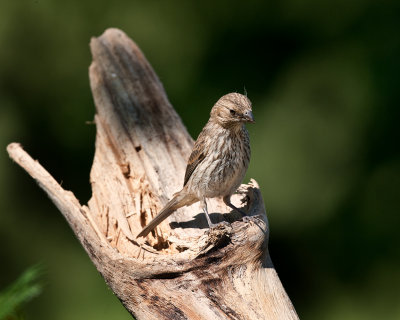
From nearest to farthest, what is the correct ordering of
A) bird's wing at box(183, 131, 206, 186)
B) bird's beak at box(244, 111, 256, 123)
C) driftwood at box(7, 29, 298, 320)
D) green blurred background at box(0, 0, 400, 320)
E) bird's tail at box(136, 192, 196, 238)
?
driftwood at box(7, 29, 298, 320)
bird's beak at box(244, 111, 256, 123)
bird's tail at box(136, 192, 196, 238)
bird's wing at box(183, 131, 206, 186)
green blurred background at box(0, 0, 400, 320)

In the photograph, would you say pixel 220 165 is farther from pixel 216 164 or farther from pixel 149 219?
pixel 149 219

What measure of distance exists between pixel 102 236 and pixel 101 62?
1.89m

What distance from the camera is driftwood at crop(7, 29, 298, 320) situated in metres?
3.11

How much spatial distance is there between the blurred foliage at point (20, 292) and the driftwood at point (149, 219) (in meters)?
1.76

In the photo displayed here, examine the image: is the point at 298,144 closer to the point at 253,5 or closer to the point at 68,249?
the point at 253,5

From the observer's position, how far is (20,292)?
4.35 ft

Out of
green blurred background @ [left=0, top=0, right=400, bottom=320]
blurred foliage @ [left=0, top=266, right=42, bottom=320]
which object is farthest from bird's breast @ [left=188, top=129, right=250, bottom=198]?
blurred foliage @ [left=0, top=266, right=42, bottom=320]

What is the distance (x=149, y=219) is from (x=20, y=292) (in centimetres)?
278

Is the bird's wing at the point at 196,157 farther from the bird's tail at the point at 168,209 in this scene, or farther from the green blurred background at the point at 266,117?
the green blurred background at the point at 266,117

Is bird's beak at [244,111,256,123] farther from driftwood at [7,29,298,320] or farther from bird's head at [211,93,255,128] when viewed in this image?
driftwood at [7,29,298,320]

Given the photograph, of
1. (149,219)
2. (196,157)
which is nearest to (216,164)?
(196,157)

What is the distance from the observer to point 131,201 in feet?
Answer: 13.6

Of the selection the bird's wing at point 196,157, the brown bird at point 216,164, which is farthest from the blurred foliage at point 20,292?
the bird's wing at point 196,157

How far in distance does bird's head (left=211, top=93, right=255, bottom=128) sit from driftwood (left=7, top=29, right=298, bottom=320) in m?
0.49
